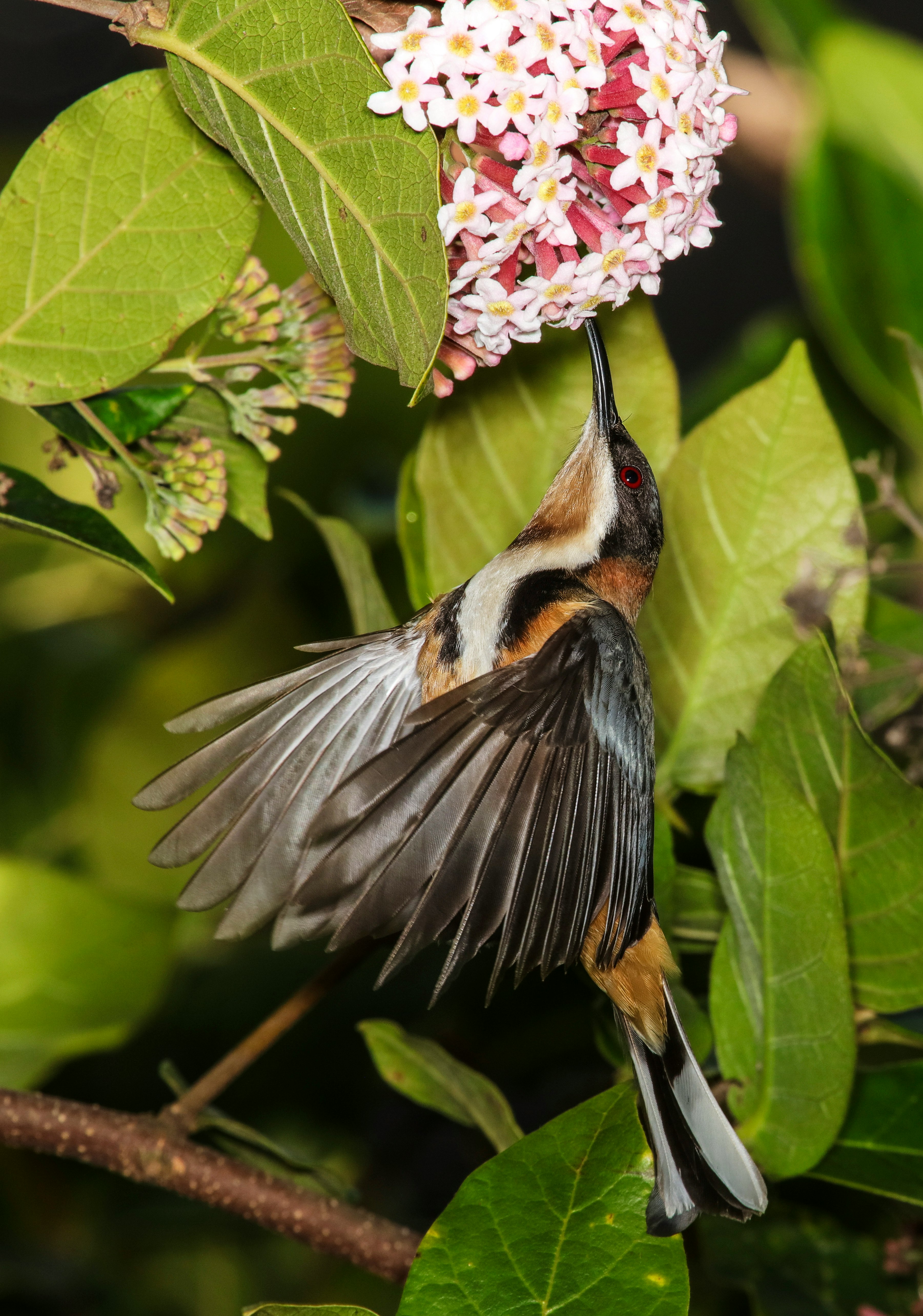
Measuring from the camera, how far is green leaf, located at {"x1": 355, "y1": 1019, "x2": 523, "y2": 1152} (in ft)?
Result: 4.61

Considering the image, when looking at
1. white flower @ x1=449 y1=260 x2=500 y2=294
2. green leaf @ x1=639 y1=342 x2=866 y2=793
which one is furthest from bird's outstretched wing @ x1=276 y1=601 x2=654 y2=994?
white flower @ x1=449 y1=260 x2=500 y2=294

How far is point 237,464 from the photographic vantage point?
133 centimetres

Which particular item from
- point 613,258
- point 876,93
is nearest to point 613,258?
point 613,258

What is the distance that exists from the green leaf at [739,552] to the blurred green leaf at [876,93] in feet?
1.77

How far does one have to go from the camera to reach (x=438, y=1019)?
82.8 inches

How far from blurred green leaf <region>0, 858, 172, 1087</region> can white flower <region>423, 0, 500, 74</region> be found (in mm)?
1105

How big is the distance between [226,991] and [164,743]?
51 centimetres

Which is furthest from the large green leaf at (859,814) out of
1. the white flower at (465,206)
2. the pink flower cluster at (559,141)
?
the white flower at (465,206)

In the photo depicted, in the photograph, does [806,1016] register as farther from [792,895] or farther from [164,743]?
[164,743]

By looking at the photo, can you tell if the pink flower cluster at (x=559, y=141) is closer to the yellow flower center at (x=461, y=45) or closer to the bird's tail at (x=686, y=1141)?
the yellow flower center at (x=461, y=45)

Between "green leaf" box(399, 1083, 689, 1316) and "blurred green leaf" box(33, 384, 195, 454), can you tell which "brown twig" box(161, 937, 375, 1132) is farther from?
"blurred green leaf" box(33, 384, 195, 454)

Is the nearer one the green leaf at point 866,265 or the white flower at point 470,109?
the white flower at point 470,109

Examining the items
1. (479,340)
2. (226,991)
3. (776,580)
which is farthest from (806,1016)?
(226,991)

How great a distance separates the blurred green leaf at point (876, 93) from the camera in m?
1.72
